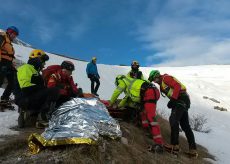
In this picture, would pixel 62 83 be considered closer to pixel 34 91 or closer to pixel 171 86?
pixel 34 91

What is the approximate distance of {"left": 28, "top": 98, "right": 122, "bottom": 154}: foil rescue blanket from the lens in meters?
5.96

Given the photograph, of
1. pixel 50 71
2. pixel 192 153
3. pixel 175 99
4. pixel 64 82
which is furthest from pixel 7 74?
pixel 192 153

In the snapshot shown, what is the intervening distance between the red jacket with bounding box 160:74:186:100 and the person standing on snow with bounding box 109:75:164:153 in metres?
0.47

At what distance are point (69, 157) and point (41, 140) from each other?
2.29ft

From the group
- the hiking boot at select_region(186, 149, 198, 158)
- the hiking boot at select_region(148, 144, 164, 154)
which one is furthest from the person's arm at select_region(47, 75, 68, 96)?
the hiking boot at select_region(186, 149, 198, 158)

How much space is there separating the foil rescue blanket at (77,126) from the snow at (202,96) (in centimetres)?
151

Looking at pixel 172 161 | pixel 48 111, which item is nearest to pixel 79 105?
pixel 48 111

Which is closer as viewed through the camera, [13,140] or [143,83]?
[13,140]

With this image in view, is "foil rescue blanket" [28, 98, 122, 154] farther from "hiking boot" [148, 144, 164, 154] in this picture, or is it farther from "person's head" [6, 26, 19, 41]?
"person's head" [6, 26, 19, 41]

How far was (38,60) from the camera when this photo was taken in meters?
7.85

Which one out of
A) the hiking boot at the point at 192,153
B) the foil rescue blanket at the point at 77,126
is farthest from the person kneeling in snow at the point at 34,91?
the hiking boot at the point at 192,153

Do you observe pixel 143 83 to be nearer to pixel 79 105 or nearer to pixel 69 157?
pixel 79 105

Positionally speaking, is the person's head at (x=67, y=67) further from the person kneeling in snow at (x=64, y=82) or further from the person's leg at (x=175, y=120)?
the person's leg at (x=175, y=120)

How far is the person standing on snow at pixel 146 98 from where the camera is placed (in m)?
7.99
